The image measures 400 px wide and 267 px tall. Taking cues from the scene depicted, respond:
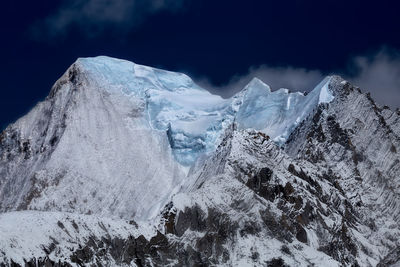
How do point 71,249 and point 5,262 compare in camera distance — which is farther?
point 71,249

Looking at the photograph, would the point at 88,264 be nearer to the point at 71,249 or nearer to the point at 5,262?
the point at 71,249

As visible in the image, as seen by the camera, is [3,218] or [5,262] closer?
[5,262]

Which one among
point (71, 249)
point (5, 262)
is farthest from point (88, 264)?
point (5, 262)

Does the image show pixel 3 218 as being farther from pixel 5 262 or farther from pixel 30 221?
pixel 5 262

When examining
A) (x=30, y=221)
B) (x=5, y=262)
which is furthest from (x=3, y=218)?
(x=5, y=262)
